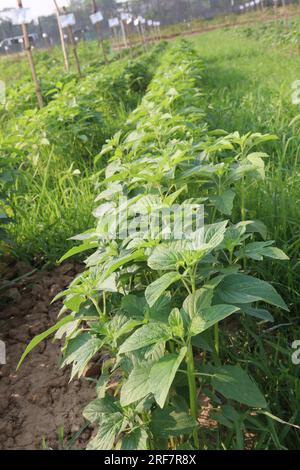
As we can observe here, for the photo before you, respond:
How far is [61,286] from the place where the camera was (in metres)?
2.11

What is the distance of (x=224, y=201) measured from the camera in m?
1.47

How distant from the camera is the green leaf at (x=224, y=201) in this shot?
1443mm

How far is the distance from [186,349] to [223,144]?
0.90 m

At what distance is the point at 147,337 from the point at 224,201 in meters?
0.65

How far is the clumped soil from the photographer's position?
138 centimetres

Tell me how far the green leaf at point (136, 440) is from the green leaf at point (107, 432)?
0.09 ft

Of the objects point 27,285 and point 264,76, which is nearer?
point 27,285

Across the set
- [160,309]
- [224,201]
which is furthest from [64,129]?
[160,309]

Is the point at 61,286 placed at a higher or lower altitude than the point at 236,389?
lower

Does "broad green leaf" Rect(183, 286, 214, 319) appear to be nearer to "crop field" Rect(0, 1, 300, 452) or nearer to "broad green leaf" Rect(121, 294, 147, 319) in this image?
"crop field" Rect(0, 1, 300, 452)

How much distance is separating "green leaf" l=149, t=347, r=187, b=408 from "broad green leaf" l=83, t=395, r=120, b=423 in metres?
0.23

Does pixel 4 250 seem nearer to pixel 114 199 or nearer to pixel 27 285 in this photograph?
pixel 27 285

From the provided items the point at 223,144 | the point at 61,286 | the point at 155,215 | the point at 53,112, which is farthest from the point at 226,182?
the point at 53,112

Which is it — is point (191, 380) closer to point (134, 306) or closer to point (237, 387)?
point (237, 387)
